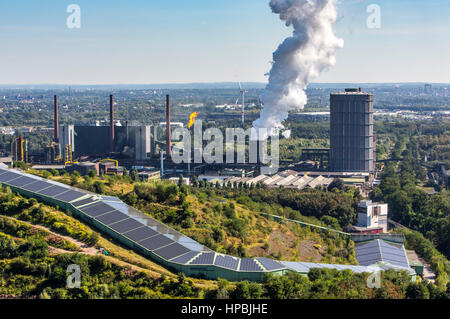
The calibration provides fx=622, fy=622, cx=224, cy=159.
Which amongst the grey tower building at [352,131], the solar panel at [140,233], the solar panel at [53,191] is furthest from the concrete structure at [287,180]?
the solar panel at [140,233]

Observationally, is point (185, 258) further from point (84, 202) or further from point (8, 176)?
point (8, 176)

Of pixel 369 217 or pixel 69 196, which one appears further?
pixel 369 217

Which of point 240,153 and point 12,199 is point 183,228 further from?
point 240,153

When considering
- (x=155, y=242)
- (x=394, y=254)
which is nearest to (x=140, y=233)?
(x=155, y=242)

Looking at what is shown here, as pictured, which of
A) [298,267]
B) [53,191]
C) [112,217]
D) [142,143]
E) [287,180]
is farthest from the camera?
[142,143]

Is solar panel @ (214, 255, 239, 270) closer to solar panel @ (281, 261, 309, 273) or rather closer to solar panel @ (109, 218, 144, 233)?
solar panel @ (281, 261, 309, 273)
